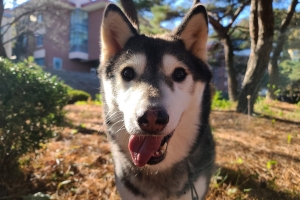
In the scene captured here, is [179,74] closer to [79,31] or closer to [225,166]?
[225,166]

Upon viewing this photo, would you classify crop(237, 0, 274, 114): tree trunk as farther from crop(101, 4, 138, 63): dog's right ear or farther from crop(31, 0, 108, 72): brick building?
crop(31, 0, 108, 72): brick building

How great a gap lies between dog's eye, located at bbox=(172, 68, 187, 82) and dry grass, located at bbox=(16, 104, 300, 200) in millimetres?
867

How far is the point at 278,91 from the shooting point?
454 centimetres

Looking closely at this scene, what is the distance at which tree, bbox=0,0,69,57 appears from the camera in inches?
569

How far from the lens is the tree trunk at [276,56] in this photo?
4832 millimetres

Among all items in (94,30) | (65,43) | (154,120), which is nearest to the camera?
(154,120)

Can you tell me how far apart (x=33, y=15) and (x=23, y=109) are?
14.5m

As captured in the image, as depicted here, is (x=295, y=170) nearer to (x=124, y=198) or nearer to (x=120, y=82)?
(x=124, y=198)

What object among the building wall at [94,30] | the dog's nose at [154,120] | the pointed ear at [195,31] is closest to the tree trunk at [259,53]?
the pointed ear at [195,31]

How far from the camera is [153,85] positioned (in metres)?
1.91

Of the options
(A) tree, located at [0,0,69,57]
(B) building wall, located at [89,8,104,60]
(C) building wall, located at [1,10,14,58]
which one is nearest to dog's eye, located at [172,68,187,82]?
(C) building wall, located at [1,10,14,58]

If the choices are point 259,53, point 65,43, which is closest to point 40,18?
point 65,43

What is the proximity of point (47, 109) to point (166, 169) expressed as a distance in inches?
63.0

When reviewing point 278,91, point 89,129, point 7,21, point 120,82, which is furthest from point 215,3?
point 7,21
